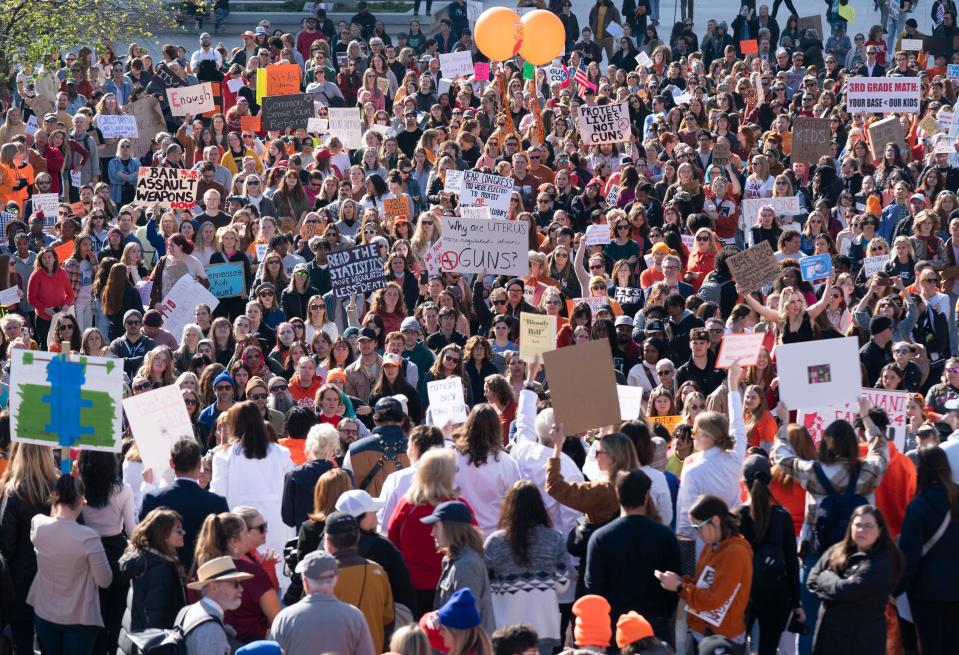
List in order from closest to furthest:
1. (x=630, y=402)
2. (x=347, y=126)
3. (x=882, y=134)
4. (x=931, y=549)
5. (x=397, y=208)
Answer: (x=931, y=549)
(x=630, y=402)
(x=397, y=208)
(x=882, y=134)
(x=347, y=126)

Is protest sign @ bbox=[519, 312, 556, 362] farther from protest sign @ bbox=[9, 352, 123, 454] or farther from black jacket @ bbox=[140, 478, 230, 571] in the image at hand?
black jacket @ bbox=[140, 478, 230, 571]

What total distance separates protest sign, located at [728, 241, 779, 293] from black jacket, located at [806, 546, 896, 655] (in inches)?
244

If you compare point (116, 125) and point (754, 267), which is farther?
point (116, 125)

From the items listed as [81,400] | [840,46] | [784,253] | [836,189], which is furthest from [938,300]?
[840,46]

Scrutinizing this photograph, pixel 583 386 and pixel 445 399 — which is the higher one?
pixel 583 386

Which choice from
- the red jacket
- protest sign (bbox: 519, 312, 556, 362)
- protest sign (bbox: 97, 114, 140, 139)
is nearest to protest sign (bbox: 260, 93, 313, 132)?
protest sign (bbox: 97, 114, 140, 139)

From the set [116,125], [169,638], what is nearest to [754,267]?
[169,638]

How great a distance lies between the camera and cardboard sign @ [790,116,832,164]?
19.5m

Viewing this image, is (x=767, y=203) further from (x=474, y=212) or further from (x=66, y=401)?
(x=66, y=401)

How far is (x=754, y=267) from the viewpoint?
14047 mm

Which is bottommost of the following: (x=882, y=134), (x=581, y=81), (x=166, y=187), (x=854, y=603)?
(x=854, y=603)

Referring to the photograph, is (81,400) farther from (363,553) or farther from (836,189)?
(836,189)

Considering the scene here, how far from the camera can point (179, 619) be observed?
700cm

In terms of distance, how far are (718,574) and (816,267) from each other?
23.2ft
